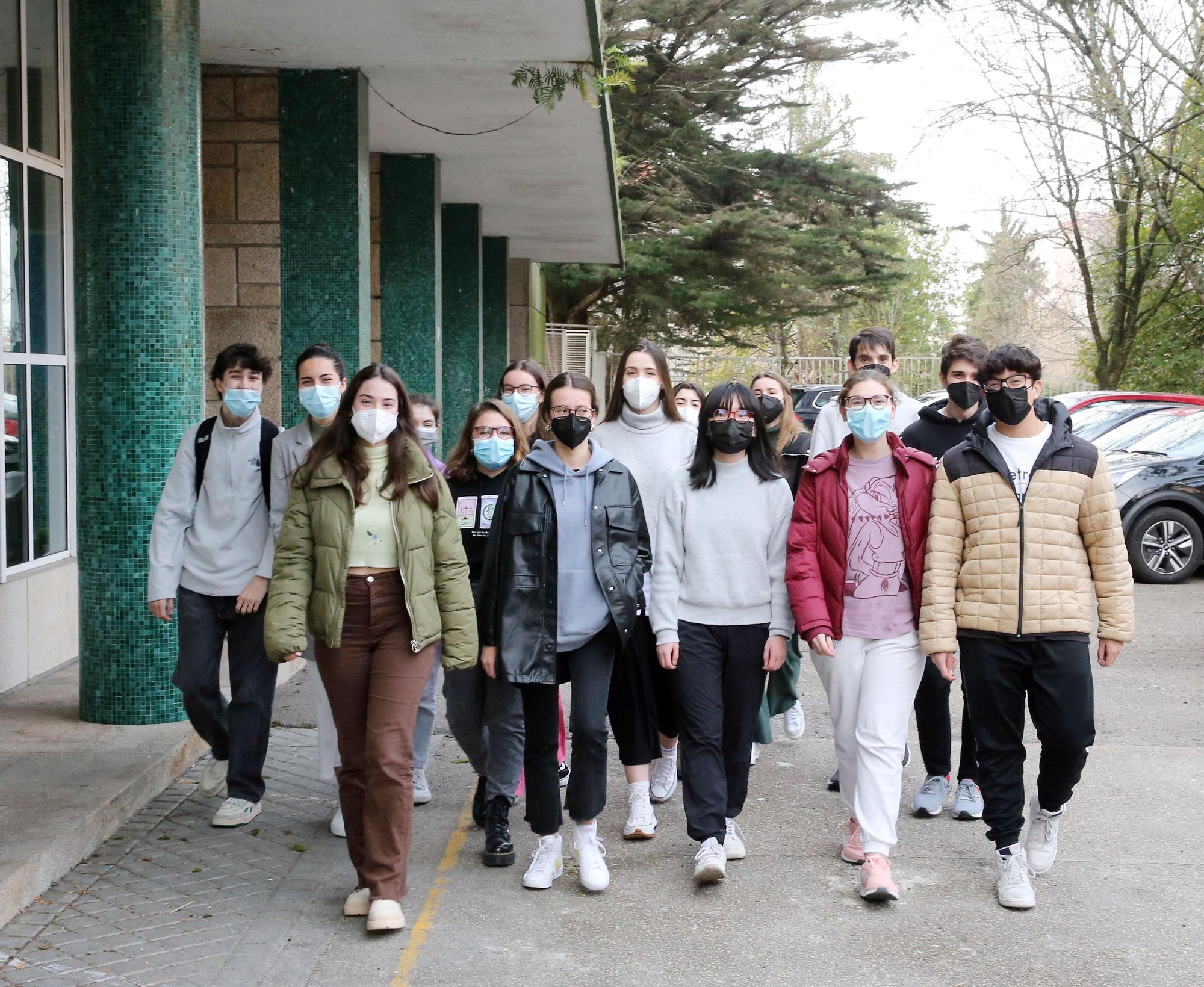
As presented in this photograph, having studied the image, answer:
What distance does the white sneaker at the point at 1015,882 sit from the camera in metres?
4.77

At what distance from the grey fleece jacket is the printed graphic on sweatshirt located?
7.88ft

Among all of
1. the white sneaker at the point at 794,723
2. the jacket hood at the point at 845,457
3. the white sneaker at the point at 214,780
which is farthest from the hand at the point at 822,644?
the white sneaker at the point at 214,780

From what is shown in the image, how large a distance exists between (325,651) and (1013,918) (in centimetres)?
259

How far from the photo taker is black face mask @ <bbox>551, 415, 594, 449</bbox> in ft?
16.6

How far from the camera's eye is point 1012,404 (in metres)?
4.84

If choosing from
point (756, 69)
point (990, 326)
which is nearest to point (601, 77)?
point (756, 69)

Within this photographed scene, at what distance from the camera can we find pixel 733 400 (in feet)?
16.9

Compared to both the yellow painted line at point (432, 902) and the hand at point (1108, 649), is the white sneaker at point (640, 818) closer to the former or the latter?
the yellow painted line at point (432, 902)

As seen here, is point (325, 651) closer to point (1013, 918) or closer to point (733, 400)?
point (733, 400)

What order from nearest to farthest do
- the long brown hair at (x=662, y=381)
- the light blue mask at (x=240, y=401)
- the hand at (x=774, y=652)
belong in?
the hand at (x=774, y=652) < the light blue mask at (x=240, y=401) < the long brown hair at (x=662, y=381)

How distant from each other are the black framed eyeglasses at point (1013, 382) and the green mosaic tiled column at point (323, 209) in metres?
5.68

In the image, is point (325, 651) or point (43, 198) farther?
point (43, 198)

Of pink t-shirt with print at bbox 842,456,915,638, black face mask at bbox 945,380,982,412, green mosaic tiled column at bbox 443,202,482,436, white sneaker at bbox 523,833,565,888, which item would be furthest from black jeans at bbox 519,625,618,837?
green mosaic tiled column at bbox 443,202,482,436

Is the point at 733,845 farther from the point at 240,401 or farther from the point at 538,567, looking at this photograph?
the point at 240,401
